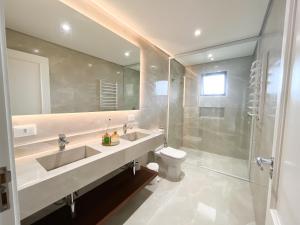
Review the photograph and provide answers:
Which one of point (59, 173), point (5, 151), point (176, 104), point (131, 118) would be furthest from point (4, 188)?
point (176, 104)

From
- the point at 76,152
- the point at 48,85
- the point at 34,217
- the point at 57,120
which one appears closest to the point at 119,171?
the point at 76,152

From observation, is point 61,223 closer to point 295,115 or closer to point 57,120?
point 57,120

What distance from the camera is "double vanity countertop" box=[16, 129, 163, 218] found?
2.67 feet

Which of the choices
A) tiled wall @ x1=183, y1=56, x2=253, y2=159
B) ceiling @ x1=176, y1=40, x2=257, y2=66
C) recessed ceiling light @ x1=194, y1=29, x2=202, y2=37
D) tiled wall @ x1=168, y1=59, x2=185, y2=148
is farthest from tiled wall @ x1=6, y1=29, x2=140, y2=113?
tiled wall @ x1=183, y1=56, x2=253, y2=159

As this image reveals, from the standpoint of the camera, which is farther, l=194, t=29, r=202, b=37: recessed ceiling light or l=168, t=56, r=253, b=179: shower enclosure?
l=168, t=56, r=253, b=179: shower enclosure

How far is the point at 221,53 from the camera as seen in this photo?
2762 mm

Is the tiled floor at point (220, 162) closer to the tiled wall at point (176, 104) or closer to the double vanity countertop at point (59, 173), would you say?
the tiled wall at point (176, 104)

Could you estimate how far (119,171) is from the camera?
211cm

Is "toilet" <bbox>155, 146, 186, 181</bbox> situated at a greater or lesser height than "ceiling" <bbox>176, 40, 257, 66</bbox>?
lesser

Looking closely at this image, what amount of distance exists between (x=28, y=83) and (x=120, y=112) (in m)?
1.09

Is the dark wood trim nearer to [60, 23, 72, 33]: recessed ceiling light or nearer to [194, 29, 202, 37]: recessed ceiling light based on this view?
[60, 23, 72, 33]: recessed ceiling light

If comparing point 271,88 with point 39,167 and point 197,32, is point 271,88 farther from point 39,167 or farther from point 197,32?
point 39,167

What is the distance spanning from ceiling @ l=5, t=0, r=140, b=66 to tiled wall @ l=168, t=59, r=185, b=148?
1.54 m

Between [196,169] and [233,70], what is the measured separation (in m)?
2.23
